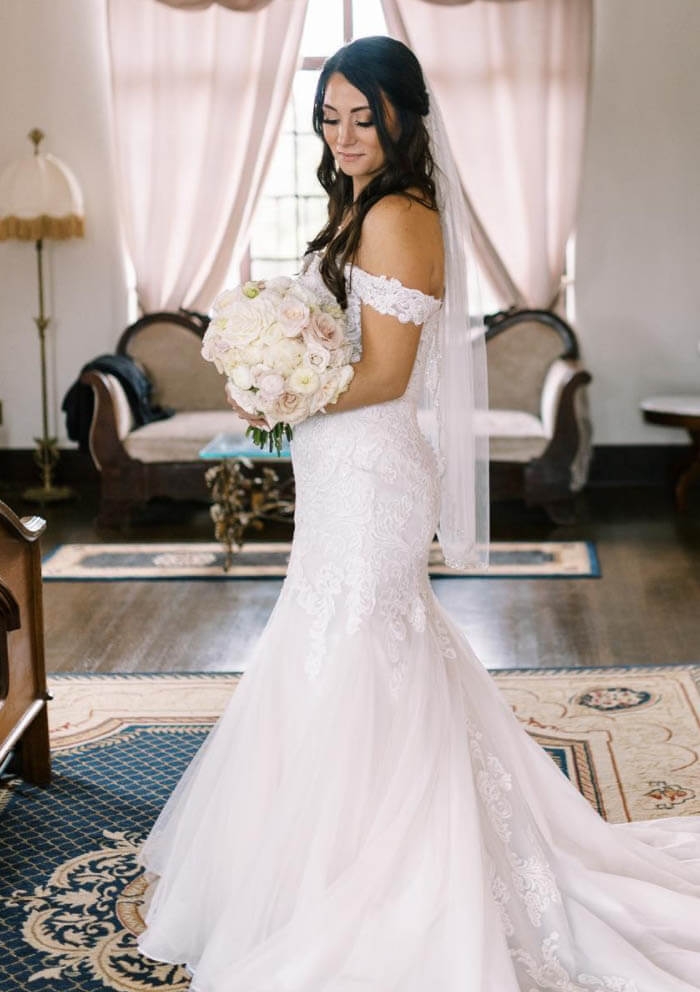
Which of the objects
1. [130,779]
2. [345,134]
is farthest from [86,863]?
[345,134]

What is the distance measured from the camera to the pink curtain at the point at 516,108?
7496 mm

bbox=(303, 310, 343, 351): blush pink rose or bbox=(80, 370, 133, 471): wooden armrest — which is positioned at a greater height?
bbox=(303, 310, 343, 351): blush pink rose

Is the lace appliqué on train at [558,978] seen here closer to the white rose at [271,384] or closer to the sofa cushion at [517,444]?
the white rose at [271,384]

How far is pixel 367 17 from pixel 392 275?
5960mm

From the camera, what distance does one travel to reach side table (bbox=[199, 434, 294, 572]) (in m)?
5.86

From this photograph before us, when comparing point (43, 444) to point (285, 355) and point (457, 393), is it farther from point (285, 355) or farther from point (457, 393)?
point (285, 355)

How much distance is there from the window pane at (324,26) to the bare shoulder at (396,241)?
19.1ft

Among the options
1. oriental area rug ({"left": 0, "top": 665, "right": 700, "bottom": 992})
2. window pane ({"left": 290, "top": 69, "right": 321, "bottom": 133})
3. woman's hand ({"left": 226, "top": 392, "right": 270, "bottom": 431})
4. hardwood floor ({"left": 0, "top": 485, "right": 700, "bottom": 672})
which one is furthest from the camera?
window pane ({"left": 290, "top": 69, "right": 321, "bottom": 133})

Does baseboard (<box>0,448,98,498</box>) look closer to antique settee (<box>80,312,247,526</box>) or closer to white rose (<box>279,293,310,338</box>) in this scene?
antique settee (<box>80,312,247,526</box>)

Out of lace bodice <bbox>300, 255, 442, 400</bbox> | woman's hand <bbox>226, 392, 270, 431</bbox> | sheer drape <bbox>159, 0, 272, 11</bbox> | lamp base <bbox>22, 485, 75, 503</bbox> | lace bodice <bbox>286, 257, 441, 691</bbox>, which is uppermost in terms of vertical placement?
sheer drape <bbox>159, 0, 272, 11</bbox>

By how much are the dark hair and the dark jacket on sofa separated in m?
4.65

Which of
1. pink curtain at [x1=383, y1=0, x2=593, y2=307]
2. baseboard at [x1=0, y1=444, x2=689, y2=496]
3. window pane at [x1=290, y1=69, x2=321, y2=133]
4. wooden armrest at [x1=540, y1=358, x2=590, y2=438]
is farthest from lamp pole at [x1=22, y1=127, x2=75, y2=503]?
wooden armrest at [x1=540, y1=358, x2=590, y2=438]

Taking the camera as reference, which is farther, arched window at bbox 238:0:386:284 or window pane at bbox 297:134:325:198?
window pane at bbox 297:134:325:198

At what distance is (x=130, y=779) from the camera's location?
3.52m
